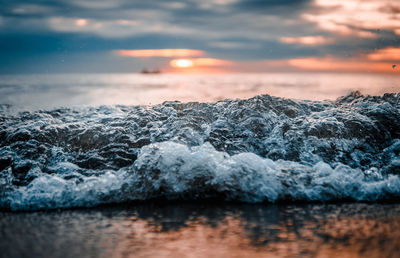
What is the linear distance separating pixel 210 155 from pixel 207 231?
147 cm

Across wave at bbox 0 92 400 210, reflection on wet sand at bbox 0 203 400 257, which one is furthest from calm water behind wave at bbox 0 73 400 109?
reflection on wet sand at bbox 0 203 400 257

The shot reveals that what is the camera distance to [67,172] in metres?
5.01

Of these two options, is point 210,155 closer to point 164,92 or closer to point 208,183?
point 208,183

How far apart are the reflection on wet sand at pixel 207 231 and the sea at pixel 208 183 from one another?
0.03 feet

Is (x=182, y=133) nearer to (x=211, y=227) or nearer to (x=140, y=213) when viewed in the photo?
(x=140, y=213)

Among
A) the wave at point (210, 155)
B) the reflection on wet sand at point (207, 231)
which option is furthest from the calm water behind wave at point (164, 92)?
the reflection on wet sand at point (207, 231)

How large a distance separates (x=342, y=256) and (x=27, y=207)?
313 centimetres

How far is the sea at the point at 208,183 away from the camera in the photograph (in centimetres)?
319

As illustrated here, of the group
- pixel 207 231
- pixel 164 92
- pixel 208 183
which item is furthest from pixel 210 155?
pixel 164 92

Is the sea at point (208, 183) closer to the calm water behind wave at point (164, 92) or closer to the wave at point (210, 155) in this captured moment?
the wave at point (210, 155)

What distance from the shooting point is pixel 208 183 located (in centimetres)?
441

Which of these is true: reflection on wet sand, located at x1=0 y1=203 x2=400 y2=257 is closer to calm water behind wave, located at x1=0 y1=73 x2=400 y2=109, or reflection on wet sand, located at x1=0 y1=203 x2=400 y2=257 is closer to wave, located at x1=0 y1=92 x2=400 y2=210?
wave, located at x1=0 y1=92 x2=400 y2=210

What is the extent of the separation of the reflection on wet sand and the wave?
28 centimetres

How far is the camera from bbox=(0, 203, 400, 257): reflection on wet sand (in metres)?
3.01
